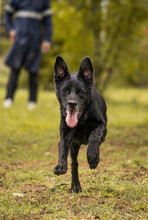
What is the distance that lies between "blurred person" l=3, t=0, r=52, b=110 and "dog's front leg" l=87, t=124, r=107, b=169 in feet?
20.7

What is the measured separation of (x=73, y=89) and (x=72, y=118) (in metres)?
0.28

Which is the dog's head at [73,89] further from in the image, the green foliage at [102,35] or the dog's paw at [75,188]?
the green foliage at [102,35]

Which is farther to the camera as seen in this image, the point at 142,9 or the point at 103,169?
the point at 142,9

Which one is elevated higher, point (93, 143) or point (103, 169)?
point (93, 143)

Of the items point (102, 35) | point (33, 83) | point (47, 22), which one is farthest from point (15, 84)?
point (102, 35)

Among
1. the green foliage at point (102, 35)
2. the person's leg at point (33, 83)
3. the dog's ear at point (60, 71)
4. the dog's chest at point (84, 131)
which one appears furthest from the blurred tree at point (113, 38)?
the dog's chest at point (84, 131)

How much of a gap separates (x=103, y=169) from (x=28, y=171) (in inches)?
39.2

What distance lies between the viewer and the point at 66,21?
1634 cm

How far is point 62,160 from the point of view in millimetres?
3707

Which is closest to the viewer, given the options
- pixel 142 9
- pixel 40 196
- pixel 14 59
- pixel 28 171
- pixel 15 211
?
pixel 15 211

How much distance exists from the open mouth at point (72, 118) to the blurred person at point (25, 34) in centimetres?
631

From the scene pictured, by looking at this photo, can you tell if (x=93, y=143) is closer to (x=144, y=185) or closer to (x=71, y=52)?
(x=144, y=185)

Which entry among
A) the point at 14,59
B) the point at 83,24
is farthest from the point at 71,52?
the point at 14,59

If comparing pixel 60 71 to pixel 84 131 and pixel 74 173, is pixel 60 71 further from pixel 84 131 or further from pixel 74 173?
pixel 74 173
